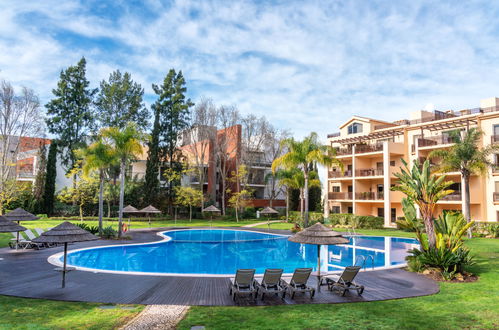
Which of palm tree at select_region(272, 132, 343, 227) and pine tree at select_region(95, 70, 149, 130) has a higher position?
pine tree at select_region(95, 70, 149, 130)

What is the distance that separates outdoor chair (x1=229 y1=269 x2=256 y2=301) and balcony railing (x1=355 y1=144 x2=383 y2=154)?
1174 inches

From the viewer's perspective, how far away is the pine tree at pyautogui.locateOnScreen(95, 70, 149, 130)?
43.3 metres

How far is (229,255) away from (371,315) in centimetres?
1270

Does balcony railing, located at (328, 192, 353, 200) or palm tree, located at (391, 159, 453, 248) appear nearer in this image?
palm tree, located at (391, 159, 453, 248)

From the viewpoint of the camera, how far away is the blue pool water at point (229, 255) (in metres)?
16.1

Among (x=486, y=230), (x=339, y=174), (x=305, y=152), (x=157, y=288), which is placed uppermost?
(x=305, y=152)

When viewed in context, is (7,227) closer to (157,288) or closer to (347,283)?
(157,288)

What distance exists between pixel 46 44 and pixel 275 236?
66.7 feet

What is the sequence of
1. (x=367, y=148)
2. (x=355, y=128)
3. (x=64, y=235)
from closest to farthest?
(x=64, y=235)
(x=367, y=148)
(x=355, y=128)

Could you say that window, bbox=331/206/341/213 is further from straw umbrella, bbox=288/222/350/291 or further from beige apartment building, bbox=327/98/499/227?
straw umbrella, bbox=288/222/350/291

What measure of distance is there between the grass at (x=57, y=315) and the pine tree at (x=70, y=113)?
34.6m

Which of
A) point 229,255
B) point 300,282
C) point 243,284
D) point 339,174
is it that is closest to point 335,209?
point 339,174

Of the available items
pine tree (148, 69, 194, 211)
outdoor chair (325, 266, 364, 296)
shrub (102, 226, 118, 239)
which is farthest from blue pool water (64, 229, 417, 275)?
pine tree (148, 69, 194, 211)

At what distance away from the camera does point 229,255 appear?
2009 cm
